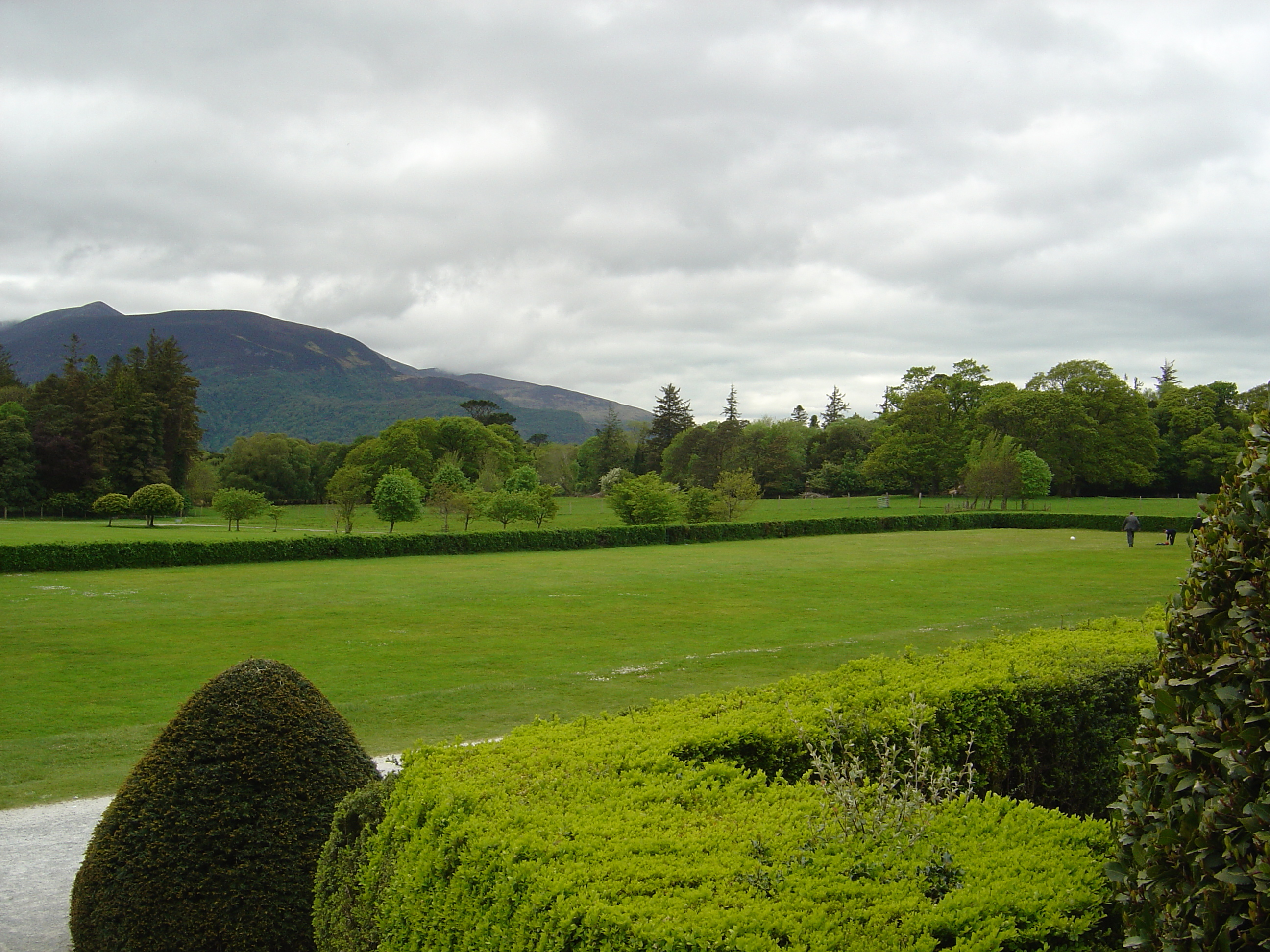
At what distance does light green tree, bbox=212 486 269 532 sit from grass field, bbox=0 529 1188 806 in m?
22.1

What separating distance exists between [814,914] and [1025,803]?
1.52 metres

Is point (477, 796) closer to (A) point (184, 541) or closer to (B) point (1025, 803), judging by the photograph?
(B) point (1025, 803)

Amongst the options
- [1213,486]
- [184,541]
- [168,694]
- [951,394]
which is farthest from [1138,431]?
[168,694]

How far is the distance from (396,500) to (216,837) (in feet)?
161

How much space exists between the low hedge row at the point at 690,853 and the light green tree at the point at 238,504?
54223 mm

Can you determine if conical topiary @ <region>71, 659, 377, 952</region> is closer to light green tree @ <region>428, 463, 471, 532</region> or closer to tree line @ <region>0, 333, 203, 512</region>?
light green tree @ <region>428, 463, 471, 532</region>

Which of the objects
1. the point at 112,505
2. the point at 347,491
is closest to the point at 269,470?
the point at 112,505

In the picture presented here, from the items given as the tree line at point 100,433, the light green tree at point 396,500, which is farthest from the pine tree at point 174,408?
the light green tree at point 396,500

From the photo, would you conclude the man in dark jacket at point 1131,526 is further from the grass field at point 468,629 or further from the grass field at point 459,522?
the grass field at point 459,522

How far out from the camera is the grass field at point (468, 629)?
11148mm

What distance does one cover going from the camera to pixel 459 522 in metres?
65.8

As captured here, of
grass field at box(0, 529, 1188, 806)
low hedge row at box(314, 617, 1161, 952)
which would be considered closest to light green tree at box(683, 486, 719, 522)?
grass field at box(0, 529, 1188, 806)

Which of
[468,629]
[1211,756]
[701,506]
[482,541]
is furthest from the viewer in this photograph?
[701,506]

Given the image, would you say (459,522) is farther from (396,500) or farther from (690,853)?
(690,853)
